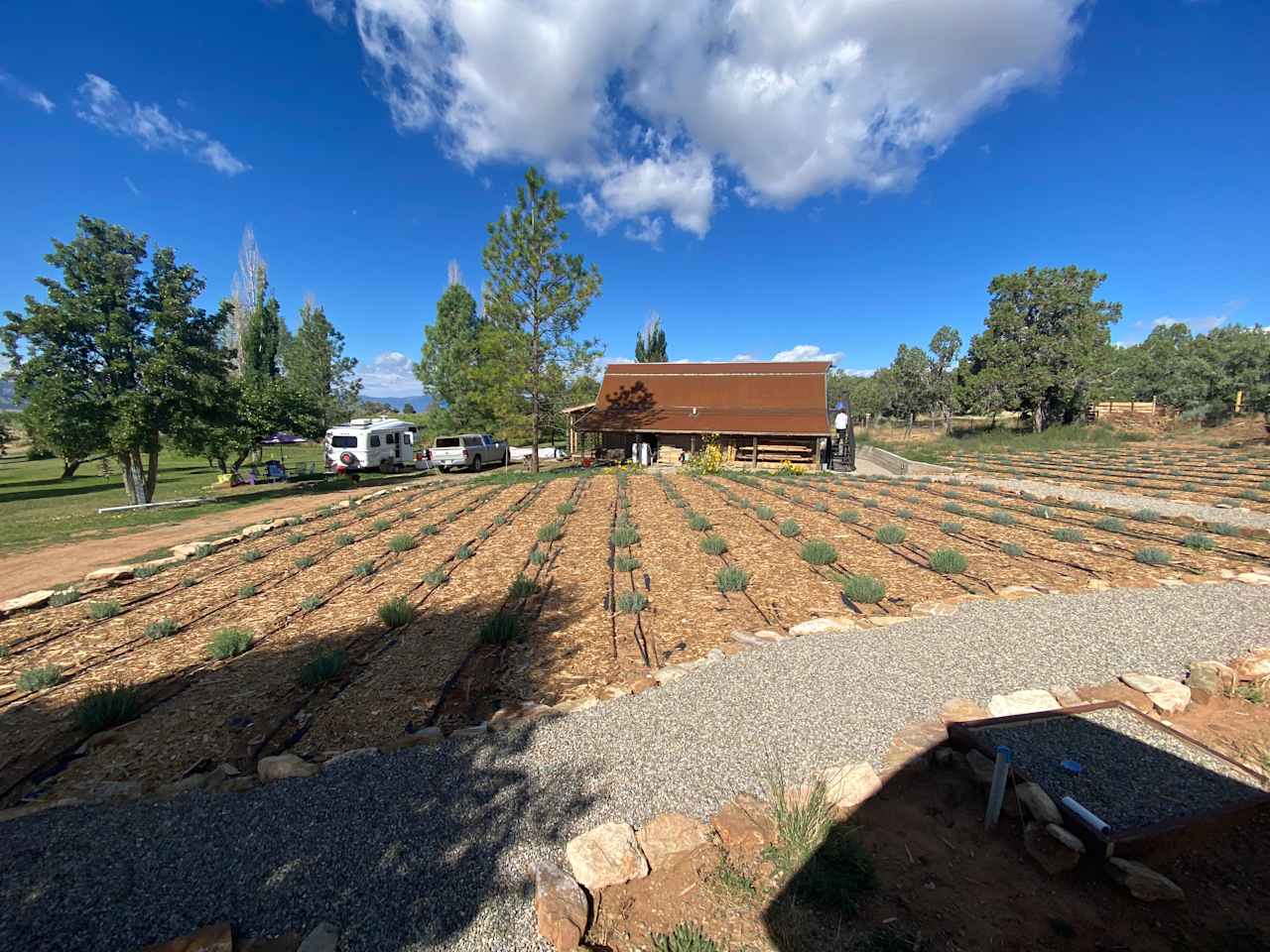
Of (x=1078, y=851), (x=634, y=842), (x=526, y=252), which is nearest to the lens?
(x=1078, y=851)

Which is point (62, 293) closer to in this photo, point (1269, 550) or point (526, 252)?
point (526, 252)

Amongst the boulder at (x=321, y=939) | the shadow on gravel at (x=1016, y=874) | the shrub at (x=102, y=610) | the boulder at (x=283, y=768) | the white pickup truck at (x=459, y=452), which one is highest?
the white pickup truck at (x=459, y=452)

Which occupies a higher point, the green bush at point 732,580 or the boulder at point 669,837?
the green bush at point 732,580

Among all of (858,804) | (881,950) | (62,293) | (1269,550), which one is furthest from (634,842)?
(62,293)

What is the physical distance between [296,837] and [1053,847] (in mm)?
4170

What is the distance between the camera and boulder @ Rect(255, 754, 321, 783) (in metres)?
3.24

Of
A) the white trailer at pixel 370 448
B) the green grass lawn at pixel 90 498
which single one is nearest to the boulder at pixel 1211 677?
the green grass lawn at pixel 90 498

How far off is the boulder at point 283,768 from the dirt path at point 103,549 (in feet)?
31.1

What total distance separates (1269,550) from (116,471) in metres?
46.8

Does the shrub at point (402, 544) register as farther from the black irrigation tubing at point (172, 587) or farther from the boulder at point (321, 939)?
the boulder at point (321, 939)

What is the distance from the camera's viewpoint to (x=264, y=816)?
289cm

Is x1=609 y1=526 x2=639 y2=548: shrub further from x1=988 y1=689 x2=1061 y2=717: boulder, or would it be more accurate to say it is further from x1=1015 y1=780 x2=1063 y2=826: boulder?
x1=1015 y1=780 x2=1063 y2=826: boulder

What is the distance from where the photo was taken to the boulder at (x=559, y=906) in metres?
2.16

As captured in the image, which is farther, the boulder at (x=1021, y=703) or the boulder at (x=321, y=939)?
the boulder at (x=1021, y=703)
